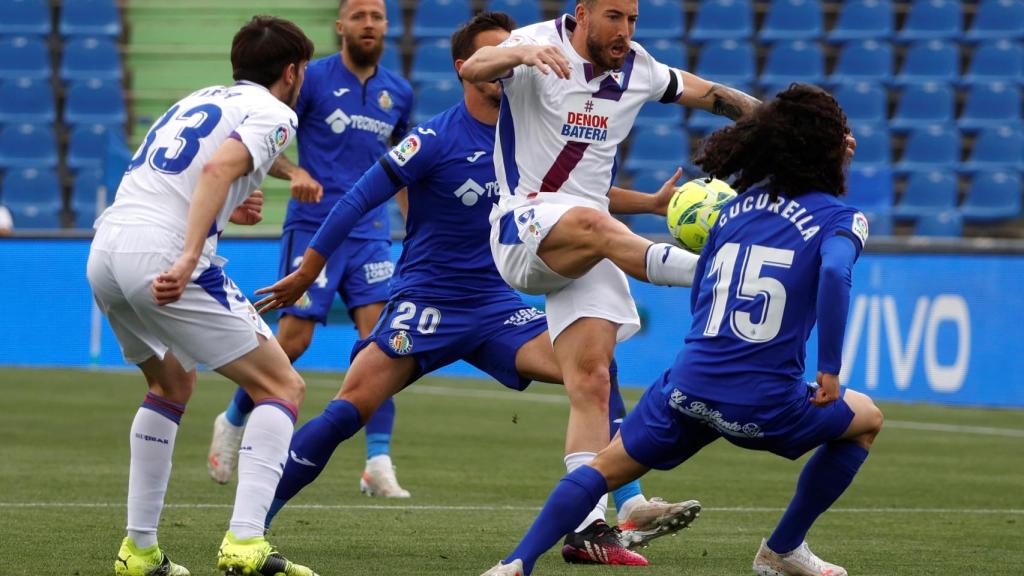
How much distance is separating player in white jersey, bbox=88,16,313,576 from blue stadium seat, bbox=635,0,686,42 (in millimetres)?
15872

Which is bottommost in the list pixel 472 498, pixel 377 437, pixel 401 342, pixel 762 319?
→ pixel 472 498

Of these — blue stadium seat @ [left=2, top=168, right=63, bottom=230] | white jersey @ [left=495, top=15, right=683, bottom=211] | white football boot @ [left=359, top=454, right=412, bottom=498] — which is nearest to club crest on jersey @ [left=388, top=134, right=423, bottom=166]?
white jersey @ [left=495, top=15, right=683, bottom=211]

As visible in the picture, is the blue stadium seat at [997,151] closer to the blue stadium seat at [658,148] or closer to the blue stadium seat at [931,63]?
the blue stadium seat at [931,63]

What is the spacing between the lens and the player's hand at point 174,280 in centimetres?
479

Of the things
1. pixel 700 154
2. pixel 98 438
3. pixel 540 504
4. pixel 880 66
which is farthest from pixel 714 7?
pixel 700 154

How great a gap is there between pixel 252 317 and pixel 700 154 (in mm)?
1555

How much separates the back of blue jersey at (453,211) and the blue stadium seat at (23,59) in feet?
52.5

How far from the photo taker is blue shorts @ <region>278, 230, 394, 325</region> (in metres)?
8.33

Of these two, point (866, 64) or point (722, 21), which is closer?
point (866, 64)

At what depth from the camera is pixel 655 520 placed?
18.2ft

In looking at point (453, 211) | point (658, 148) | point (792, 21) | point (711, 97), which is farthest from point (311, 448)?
point (792, 21)

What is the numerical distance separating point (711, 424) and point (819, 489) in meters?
0.56

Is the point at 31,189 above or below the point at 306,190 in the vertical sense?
below

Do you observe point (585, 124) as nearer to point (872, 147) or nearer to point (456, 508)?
point (456, 508)
